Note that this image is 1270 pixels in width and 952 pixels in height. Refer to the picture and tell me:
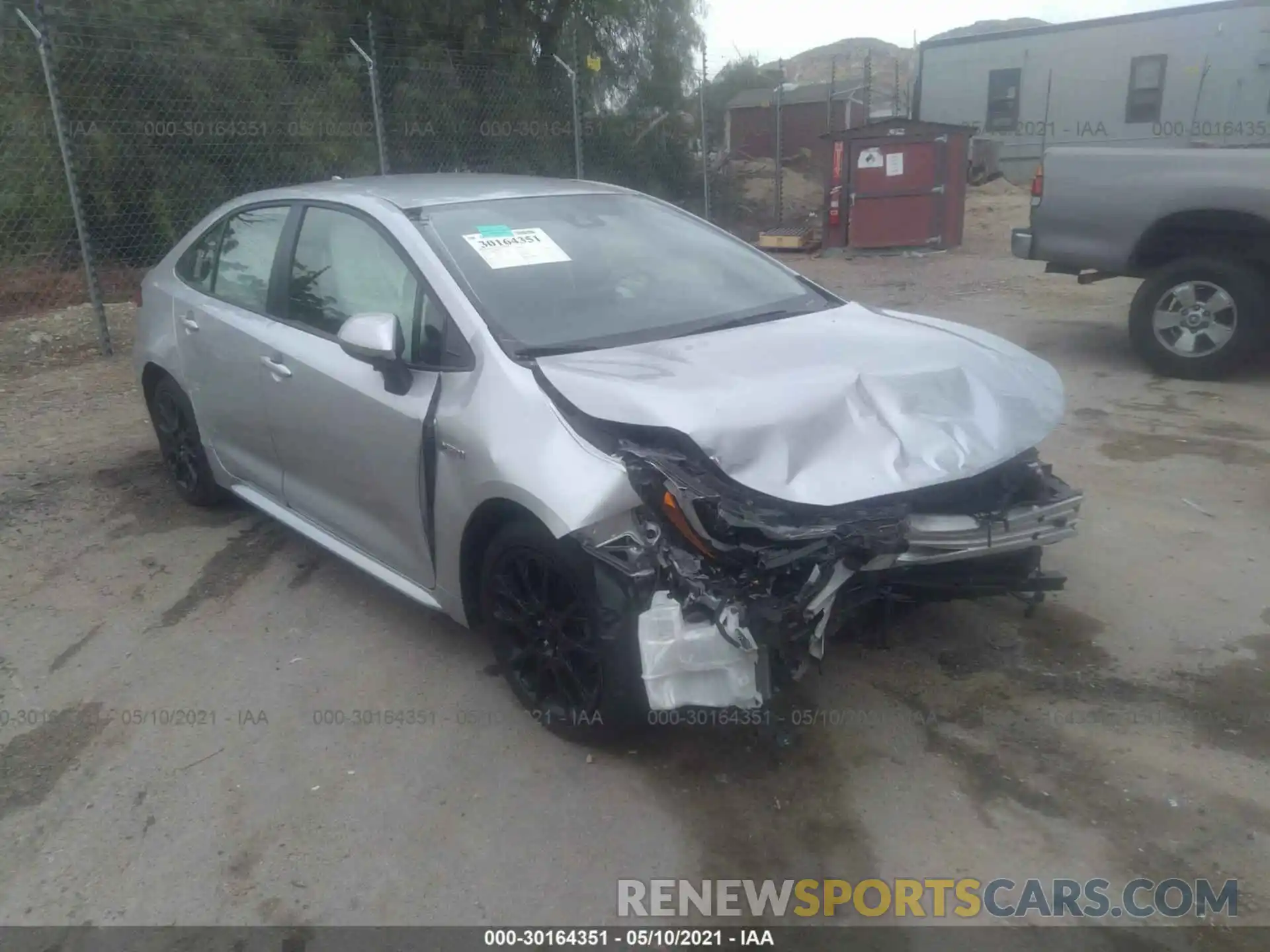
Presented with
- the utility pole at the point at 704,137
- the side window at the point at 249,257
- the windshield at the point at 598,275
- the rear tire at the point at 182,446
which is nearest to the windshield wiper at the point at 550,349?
the windshield at the point at 598,275

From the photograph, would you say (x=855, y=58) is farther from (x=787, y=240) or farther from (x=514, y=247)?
(x=514, y=247)

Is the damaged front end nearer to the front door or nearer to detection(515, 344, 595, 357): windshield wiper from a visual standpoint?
detection(515, 344, 595, 357): windshield wiper

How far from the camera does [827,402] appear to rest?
10.00ft

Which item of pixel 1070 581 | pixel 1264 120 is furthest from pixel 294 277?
pixel 1264 120

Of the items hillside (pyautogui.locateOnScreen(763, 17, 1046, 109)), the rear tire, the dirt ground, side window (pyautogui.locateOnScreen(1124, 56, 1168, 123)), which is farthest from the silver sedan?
hillside (pyautogui.locateOnScreen(763, 17, 1046, 109))

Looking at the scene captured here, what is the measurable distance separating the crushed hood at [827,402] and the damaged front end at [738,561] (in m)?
0.08

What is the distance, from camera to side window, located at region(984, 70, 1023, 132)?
22.8 meters

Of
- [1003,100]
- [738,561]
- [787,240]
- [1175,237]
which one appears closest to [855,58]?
[1003,100]

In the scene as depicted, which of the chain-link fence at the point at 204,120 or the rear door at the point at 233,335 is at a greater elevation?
the chain-link fence at the point at 204,120

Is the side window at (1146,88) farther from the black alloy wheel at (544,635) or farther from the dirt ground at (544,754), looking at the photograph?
the black alloy wheel at (544,635)

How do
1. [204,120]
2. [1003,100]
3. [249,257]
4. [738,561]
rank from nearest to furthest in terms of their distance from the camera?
[738,561], [249,257], [204,120], [1003,100]

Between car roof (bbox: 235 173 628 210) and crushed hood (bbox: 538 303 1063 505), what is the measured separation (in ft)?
3.56

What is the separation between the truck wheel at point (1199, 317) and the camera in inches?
267

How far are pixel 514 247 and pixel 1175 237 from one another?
5.33 metres
